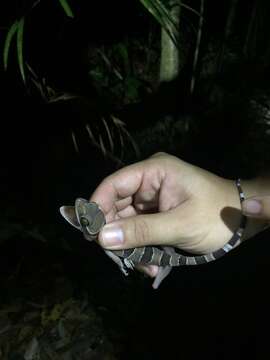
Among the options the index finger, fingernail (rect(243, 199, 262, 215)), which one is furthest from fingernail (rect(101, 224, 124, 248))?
fingernail (rect(243, 199, 262, 215))

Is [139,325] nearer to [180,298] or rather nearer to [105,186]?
[180,298]

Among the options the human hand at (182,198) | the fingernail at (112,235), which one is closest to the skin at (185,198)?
the human hand at (182,198)

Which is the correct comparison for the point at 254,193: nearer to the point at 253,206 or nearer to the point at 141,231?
the point at 253,206

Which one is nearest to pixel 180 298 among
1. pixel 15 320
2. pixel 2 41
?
pixel 15 320

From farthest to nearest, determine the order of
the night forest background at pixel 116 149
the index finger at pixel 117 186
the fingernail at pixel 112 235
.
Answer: the night forest background at pixel 116 149
the index finger at pixel 117 186
the fingernail at pixel 112 235

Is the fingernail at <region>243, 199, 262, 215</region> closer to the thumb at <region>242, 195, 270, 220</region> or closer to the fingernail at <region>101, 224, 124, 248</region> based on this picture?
the thumb at <region>242, 195, 270, 220</region>

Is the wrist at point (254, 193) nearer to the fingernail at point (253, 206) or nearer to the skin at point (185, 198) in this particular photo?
the skin at point (185, 198)
